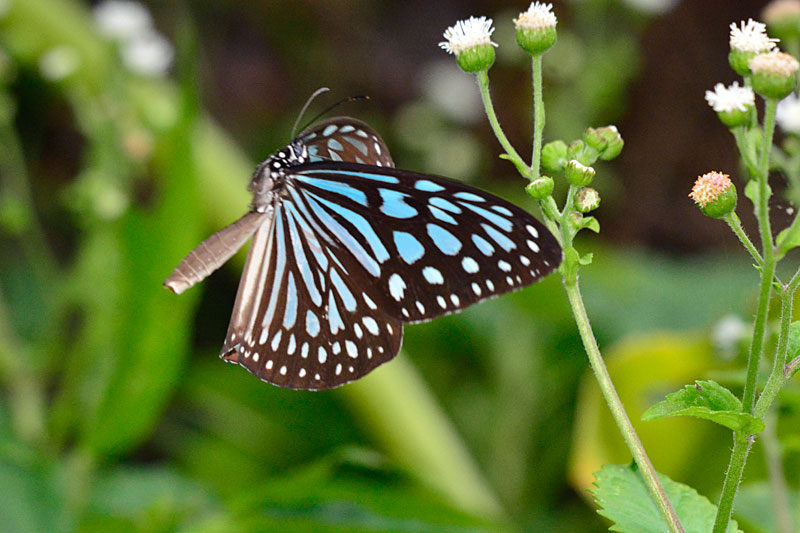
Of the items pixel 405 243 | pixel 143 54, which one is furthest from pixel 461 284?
pixel 143 54

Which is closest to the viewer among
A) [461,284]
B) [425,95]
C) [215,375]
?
[461,284]

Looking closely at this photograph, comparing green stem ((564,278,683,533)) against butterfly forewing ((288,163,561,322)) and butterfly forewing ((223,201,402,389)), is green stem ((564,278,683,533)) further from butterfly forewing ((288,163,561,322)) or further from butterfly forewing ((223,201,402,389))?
butterfly forewing ((223,201,402,389))

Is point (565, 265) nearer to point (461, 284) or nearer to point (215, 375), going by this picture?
point (461, 284)

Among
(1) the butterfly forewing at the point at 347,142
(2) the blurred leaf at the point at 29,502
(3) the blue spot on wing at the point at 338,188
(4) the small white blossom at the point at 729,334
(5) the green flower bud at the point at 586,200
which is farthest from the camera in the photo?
(2) the blurred leaf at the point at 29,502

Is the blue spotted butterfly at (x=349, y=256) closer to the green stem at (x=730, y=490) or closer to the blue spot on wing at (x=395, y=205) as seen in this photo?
the blue spot on wing at (x=395, y=205)

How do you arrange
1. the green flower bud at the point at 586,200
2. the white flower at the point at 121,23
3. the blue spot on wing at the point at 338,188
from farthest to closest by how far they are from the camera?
the white flower at the point at 121,23, the blue spot on wing at the point at 338,188, the green flower bud at the point at 586,200

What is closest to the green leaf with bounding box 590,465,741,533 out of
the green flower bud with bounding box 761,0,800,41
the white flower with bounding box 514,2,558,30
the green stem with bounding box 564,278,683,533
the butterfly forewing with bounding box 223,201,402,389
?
the green stem with bounding box 564,278,683,533

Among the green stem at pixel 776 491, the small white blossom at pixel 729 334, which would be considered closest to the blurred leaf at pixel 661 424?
the small white blossom at pixel 729 334
